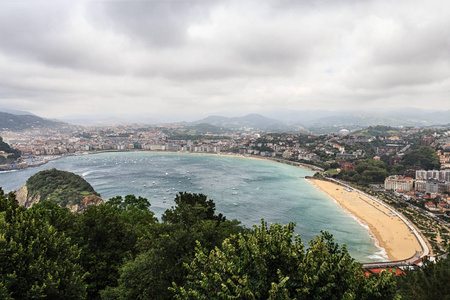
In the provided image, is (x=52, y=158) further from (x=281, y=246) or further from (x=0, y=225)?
(x=281, y=246)

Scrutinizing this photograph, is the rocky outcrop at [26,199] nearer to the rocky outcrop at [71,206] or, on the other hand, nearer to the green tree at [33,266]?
the rocky outcrop at [71,206]

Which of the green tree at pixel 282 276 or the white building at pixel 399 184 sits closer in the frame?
the green tree at pixel 282 276

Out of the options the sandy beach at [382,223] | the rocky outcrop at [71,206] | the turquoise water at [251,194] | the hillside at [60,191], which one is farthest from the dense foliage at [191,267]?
the hillside at [60,191]

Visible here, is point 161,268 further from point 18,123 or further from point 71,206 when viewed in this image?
point 18,123

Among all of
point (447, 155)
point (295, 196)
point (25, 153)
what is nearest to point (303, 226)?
point (295, 196)

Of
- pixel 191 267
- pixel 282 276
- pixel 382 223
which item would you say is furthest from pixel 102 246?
pixel 382 223

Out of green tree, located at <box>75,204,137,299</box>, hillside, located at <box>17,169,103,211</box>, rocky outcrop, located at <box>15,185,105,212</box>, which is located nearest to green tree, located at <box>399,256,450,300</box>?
green tree, located at <box>75,204,137,299</box>
